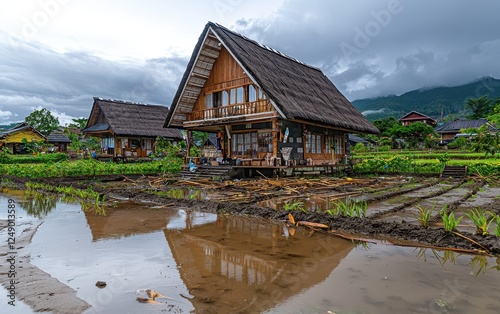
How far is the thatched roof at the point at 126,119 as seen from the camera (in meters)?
30.1

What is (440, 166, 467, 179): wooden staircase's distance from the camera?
60.5ft

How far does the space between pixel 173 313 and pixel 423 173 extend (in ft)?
66.7

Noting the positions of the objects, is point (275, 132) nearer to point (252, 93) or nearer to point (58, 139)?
point (252, 93)

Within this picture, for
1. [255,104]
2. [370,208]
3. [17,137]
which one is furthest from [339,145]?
[17,137]

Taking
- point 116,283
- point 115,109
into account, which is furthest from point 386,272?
point 115,109

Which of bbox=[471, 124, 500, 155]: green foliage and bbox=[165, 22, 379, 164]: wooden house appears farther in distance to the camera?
bbox=[165, 22, 379, 164]: wooden house

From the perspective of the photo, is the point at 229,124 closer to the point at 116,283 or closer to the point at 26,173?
the point at 26,173

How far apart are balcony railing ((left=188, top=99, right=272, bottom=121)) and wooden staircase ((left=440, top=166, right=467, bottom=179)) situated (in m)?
10.9

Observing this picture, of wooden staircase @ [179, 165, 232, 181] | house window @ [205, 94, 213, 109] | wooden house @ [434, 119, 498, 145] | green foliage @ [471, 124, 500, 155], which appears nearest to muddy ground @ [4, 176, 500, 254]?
green foliage @ [471, 124, 500, 155]

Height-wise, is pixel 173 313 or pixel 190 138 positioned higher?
pixel 190 138

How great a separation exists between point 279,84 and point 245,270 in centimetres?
1382

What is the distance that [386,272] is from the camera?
406 centimetres

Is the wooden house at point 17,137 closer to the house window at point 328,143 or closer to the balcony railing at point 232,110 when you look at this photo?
the balcony railing at point 232,110

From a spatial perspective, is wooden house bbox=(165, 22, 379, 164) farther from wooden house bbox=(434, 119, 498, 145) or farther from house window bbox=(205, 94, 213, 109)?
wooden house bbox=(434, 119, 498, 145)
